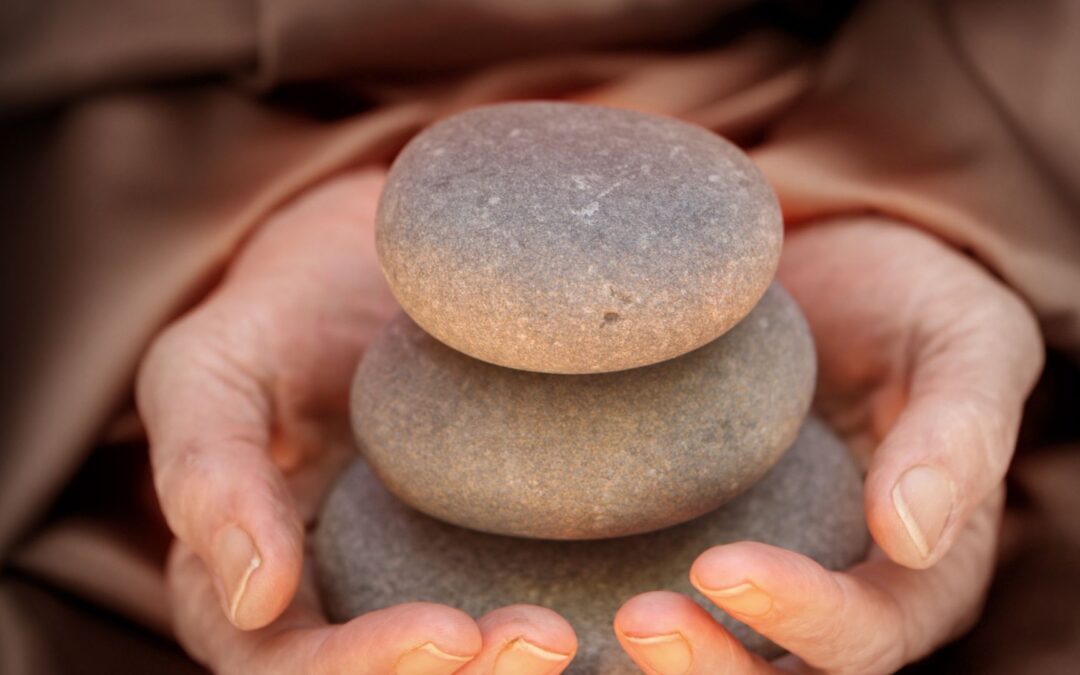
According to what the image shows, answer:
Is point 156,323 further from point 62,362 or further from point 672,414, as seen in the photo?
point 672,414

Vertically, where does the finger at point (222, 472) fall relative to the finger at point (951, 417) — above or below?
below

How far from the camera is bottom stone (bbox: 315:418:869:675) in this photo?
30.9 inches

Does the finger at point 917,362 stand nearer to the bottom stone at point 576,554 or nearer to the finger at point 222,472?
the bottom stone at point 576,554

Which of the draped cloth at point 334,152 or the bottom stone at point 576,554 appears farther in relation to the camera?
the draped cloth at point 334,152

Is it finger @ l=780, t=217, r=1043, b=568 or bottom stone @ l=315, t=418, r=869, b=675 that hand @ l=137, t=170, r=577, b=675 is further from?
finger @ l=780, t=217, r=1043, b=568

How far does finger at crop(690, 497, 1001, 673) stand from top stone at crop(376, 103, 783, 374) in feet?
0.49

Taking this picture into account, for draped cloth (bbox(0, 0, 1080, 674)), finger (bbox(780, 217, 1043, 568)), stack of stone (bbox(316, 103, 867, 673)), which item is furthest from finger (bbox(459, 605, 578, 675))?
draped cloth (bbox(0, 0, 1080, 674))

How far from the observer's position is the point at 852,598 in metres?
0.70

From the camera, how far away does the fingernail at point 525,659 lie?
63cm

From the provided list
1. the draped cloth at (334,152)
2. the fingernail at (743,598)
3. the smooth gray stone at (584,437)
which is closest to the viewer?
the fingernail at (743,598)

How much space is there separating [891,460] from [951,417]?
0.26 feet

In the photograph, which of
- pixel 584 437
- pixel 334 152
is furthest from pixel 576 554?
pixel 334 152

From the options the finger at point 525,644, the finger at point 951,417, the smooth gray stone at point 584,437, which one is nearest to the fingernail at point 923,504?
the finger at point 951,417

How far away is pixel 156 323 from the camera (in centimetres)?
114
